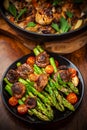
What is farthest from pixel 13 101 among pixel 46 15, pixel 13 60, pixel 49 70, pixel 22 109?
pixel 46 15

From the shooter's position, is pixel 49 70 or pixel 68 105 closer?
pixel 68 105

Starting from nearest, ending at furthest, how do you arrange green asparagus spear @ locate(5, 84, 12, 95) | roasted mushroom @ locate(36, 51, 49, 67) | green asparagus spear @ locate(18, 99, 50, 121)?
green asparagus spear @ locate(18, 99, 50, 121)
green asparagus spear @ locate(5, 84, 12, 95)
roasted mushroom @ locate(36, 51, 49, 67)

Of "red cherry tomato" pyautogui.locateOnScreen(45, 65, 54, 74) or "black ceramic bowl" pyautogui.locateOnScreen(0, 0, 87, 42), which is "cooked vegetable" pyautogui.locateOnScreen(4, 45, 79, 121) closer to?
"red cherry tomato" pyautogui.locateOnScreen(45, 65, 54, 74)

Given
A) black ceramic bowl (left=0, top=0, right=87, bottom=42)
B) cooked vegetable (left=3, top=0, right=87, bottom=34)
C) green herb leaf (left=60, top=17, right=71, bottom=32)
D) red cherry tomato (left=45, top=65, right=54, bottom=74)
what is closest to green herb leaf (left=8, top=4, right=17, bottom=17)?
cooked vegetable (left=3, top=0, right=87, bottom=34)

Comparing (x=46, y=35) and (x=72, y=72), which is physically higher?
(x=46, y=35)

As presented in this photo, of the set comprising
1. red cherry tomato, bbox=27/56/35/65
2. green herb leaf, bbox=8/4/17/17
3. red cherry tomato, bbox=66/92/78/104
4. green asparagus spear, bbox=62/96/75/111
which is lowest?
green asparagus spear, bbox=62/96/75/111

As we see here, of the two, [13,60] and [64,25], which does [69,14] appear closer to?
[64,25]

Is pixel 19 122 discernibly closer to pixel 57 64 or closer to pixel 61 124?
pixel 61 124

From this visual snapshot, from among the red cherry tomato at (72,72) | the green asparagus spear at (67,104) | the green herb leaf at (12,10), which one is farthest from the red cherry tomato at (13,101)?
the green herb leaf at (12,10)

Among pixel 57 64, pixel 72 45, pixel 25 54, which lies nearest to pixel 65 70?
pixel 57 64
